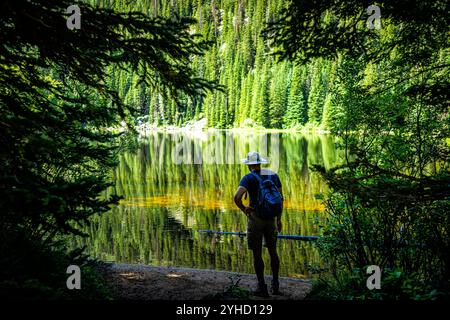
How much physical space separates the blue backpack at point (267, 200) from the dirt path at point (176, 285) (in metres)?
1.25

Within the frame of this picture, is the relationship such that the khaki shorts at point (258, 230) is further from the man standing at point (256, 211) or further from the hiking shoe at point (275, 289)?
the hiking shoe at point (275, 289)

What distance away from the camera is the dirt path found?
607 centimetres

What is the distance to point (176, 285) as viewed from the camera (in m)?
6.86

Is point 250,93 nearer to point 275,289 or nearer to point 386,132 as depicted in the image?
point 386,132

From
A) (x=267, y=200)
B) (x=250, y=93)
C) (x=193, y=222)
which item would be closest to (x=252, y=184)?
(x=267, y=200)

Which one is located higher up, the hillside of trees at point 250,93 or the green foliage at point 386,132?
the hillside of trees at point 250,93

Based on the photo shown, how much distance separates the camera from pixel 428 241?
16.3 ft

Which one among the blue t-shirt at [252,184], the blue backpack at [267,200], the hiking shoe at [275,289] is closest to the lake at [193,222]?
the blue backpack at [267,200]

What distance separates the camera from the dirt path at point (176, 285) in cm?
607

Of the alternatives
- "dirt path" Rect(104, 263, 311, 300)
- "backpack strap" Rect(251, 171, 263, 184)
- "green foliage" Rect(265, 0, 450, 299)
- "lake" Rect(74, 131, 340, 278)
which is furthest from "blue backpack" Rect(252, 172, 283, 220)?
"dirt path" Rect(104, 263, 311, 300)

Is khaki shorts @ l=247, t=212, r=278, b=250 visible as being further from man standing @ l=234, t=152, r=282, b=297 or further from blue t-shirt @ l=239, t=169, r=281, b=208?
blue t-shirt @ l=239, t=169, r=281, b=208

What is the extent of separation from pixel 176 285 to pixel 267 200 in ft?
8.90
